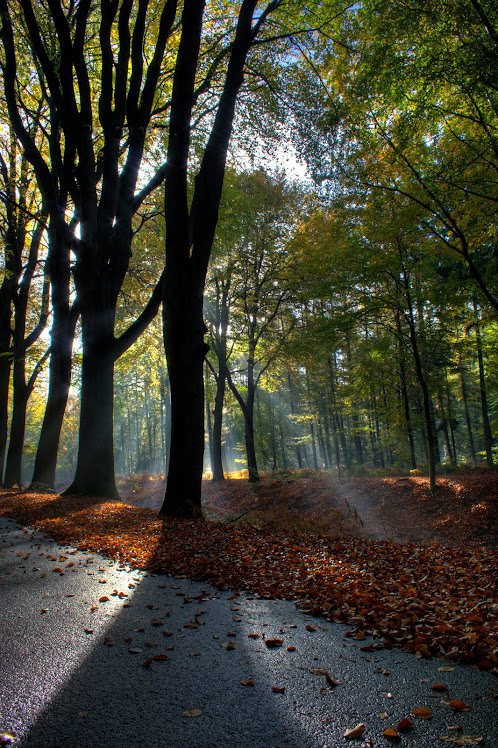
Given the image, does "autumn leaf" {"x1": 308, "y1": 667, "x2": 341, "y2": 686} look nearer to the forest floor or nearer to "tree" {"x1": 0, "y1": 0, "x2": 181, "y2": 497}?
the forest floor

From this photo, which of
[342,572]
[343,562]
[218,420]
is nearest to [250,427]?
[218,420]

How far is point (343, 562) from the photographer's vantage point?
4301 mm

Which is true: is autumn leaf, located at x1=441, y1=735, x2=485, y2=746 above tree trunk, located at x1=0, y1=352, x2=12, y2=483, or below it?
below

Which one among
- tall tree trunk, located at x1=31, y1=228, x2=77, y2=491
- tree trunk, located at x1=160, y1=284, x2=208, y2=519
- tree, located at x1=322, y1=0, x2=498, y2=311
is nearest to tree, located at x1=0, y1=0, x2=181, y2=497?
tall tree trunk, located at x1=31, y1=228, x2=77, y2=491

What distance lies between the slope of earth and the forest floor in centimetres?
6

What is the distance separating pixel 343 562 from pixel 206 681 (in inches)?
101

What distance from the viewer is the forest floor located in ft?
8.85

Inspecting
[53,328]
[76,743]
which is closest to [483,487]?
[76,743]

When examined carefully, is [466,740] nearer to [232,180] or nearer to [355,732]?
[355,732]

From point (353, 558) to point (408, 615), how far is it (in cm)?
166

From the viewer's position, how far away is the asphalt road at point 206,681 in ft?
5.52

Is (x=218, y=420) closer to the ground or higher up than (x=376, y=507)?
higher up

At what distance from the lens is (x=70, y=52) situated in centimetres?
847

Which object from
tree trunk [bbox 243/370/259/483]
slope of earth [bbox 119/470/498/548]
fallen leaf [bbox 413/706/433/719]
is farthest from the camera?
tree trunk [bbox 243/370/259/483]
